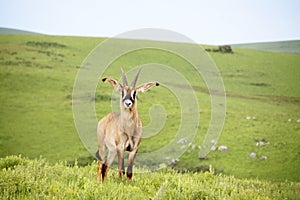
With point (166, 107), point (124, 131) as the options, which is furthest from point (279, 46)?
point (124, 131)

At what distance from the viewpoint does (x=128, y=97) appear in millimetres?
8602

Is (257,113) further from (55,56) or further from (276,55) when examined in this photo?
(276,55)

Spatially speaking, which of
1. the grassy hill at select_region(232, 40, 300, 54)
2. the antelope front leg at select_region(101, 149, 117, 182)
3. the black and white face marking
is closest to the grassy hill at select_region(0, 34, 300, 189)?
the antelope front leg at select_region(101, 149, 117, 182)

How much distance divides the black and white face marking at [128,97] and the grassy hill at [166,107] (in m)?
16.0

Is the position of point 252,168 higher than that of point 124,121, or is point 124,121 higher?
point 124,121

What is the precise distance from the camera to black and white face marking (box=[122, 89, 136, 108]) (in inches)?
335

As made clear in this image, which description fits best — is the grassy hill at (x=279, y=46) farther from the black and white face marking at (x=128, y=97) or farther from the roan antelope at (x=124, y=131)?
the black and white face marking at (x=128, y=97)

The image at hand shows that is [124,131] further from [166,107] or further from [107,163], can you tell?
[166,107]

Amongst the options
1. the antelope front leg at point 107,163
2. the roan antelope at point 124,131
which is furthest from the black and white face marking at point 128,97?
the antelope front leg at point 107,163

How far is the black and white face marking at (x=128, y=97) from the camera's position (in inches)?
335

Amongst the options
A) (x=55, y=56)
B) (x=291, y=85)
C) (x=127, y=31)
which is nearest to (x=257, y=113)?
(x=291, y=85)

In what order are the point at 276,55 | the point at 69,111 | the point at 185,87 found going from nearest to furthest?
the point at 69,111, the point at 185,87, the point at 276,55

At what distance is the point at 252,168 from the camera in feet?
78.9

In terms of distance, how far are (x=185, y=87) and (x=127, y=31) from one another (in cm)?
4543
